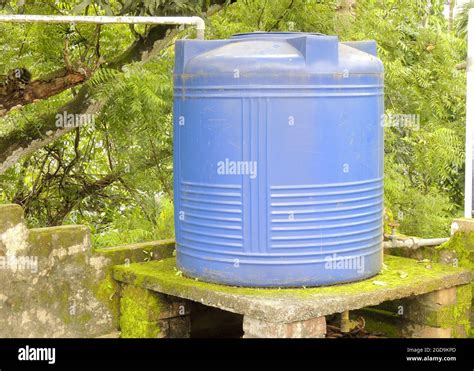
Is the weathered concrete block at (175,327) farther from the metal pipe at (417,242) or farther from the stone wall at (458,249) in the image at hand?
the stone wall at (458,249)

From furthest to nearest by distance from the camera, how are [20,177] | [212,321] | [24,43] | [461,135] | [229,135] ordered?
[461,135], [20,177], [24,43], [212,321], [229,135]

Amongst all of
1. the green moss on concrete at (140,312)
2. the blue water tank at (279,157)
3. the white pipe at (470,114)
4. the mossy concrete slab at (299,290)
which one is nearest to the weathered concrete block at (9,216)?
the mossy concrete slab at (299,290)

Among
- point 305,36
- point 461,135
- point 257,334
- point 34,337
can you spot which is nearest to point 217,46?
point 305,36

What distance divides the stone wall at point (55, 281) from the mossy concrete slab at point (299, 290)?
178 mm

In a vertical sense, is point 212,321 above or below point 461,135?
below

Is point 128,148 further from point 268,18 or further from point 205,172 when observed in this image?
point 205,172

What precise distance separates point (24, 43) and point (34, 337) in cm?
393

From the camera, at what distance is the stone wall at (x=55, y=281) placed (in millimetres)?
5562

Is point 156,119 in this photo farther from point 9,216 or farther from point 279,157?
point 279,157

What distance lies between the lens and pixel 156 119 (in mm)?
8883

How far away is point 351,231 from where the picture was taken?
5.55m

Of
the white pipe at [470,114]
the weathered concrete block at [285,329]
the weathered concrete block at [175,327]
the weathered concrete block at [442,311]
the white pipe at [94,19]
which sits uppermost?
the white pipe at [94,19]

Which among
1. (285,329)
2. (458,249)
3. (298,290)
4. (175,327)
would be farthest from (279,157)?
(458,249)

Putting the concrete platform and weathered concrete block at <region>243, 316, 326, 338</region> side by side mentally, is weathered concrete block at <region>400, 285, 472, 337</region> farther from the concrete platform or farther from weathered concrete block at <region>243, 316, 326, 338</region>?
weathered concrete block at <region>243, 316, 326, 338</region>
